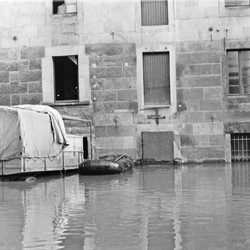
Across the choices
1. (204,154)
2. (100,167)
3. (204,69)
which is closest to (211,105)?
(204,69)

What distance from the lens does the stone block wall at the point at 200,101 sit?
2631 cm

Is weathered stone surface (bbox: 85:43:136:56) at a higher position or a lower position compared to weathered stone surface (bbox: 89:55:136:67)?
higher

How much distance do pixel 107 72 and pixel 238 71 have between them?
665 centimetres

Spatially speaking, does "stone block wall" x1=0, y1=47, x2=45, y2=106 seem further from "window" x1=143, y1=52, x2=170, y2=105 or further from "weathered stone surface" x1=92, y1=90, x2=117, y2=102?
"window" x1=143, y1=52, x2=170, y2=105

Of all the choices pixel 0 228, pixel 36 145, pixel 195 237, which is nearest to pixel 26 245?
pixel 0 228

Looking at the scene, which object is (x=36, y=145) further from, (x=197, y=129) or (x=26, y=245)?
(x=26, y=245)

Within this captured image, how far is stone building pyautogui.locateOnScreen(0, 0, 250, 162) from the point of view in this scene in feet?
86.6

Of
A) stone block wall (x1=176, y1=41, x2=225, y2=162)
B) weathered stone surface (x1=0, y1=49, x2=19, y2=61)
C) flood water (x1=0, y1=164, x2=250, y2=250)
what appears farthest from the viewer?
weathered stone surface (x1=0, y1=49, x2=19, y2=61)

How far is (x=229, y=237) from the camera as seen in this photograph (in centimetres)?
770

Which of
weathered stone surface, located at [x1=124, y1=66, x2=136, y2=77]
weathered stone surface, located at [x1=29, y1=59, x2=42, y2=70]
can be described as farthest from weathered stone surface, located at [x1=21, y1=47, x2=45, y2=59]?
weathered stone surface, located at [x1=124, y1=66, x2=136, y2=77]

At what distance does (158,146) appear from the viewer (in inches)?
1051

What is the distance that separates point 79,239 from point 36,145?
11.8 metres

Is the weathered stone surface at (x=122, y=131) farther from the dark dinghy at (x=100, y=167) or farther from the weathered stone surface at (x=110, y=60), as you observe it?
the dark dinghy at (x=100, y=167)

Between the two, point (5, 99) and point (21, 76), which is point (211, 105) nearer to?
point (21, 76)
